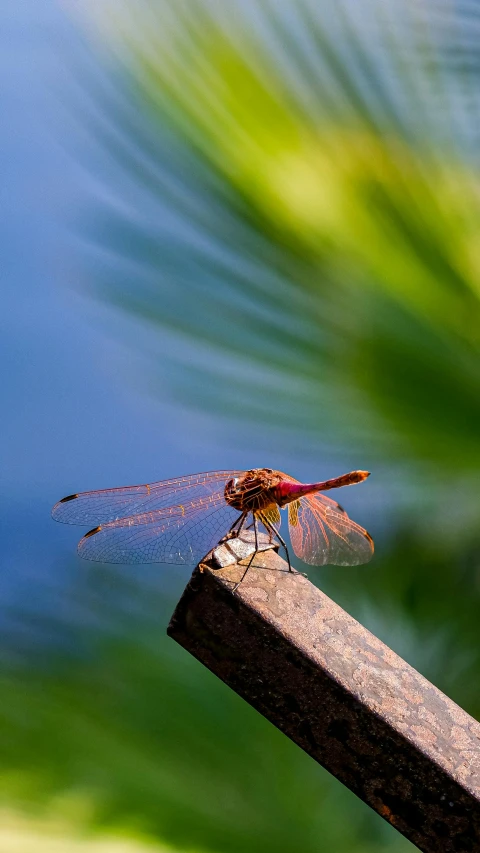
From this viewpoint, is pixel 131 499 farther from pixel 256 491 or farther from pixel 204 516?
pixel 256 491

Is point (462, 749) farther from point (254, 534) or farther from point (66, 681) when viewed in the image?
point (66, 681)

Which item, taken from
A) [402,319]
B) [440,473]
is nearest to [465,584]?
[440,473]

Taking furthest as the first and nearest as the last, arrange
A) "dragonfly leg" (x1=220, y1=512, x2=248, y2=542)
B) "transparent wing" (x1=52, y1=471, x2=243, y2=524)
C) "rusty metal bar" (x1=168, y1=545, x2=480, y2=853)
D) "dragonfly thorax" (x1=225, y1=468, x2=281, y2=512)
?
"transparent wing" (x1=52, y1=471, x2=243, y2=524)
"dragonfly thorax" (x1=225, y1=468, x2=281, y2=512)
"dragonfly leg" (x1=220, y1=512, x2=248, y2=542)
"rusty metal bar" (x1=168, y1=545, x2=480, y2=853)

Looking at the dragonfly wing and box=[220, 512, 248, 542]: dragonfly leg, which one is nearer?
box=[220, 512, 248, 542]: dragonfly leg

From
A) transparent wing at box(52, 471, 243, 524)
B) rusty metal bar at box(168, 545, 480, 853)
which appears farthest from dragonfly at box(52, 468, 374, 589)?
rusty metal bar at box(168, 545, 480, 853)

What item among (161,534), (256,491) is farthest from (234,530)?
(161,534)

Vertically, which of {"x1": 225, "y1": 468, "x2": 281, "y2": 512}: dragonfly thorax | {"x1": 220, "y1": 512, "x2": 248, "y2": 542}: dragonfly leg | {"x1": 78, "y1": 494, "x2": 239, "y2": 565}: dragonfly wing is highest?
{"x1": 225, "y1": 468, "x2": 281, "y2": 512}: dragonfly thorax

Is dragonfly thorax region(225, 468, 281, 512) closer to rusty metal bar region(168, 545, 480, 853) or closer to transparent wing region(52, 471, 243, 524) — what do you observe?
transparent wing region(52, 471, 243, 524)

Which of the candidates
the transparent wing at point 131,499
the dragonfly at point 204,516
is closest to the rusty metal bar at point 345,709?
the dragonfly at point 204,516
